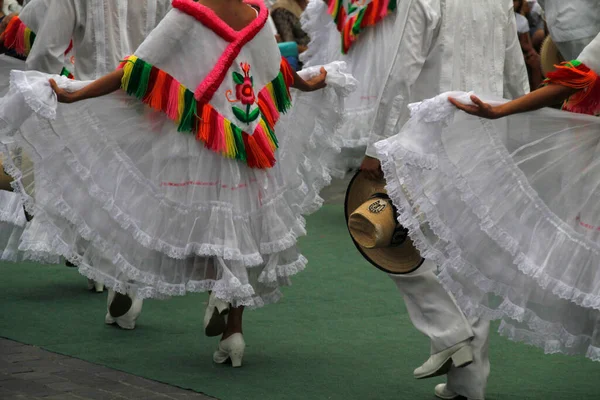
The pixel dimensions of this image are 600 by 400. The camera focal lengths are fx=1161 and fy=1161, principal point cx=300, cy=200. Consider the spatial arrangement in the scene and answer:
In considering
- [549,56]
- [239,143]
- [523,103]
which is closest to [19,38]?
[239,143]

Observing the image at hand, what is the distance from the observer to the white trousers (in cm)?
500

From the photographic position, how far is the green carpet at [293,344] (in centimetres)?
530

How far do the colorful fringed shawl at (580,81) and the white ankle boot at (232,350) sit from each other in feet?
6.94

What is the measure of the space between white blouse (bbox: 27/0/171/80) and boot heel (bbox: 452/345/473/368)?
9.42ft

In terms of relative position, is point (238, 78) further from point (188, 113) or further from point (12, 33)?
point (12, 33)

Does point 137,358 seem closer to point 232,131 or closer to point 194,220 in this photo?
point 194,220

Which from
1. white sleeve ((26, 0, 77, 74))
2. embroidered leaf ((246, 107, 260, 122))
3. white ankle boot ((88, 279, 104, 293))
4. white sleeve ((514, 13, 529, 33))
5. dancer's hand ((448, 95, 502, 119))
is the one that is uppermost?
dancer's hand ((448, 95, 502, 119))

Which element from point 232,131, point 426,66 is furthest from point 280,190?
point 426,66

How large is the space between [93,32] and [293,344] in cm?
216

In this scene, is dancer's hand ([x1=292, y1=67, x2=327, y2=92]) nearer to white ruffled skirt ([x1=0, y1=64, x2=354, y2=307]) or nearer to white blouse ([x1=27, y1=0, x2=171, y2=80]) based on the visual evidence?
white ruffled skirt ([x1=0, y1=64, x2=354, y2=307])

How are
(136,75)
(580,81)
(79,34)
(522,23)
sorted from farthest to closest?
1. (522,23)
2. (79,34)
3. (136,75)
4. (580,81)

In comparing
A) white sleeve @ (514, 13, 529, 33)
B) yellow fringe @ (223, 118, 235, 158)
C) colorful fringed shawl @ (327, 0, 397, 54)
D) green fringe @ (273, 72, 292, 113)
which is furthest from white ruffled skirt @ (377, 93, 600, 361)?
white sleeve @ (514, 13, 529, 33)

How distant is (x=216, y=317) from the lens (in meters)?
5.74

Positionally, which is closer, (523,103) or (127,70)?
(523,103)
